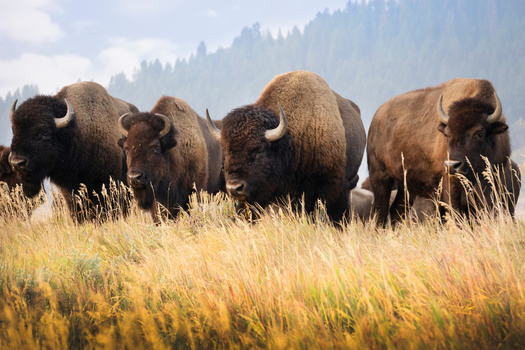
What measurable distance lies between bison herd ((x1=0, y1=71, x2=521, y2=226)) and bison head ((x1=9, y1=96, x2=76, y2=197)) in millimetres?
18

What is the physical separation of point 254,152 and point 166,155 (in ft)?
7.84

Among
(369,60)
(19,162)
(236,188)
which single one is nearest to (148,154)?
(19,162)

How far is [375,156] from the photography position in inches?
319

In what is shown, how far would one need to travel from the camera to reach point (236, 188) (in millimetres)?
5711

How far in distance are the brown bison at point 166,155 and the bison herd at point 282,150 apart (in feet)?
0.06

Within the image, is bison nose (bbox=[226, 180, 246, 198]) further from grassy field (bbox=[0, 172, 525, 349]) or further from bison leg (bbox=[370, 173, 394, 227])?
bison leg (bbox=[370, 173, 394, 227])

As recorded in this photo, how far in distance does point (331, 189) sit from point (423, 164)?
146 centimetres

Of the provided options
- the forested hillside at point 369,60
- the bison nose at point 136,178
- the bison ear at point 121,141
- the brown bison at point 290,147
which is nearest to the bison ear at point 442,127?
the brown bison at point 290,147

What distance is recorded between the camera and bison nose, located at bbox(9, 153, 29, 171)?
298 inches

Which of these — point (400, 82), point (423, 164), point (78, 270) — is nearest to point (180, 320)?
point (78, 270)

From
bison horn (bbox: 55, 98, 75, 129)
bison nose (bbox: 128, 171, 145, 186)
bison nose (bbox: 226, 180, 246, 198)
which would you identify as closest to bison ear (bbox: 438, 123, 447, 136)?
bison nose (bbox: 226, 180, 246, 198)

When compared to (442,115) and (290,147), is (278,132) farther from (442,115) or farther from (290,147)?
(442,115)

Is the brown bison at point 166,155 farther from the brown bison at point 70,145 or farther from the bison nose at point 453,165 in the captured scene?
the bison nose at point 453,165

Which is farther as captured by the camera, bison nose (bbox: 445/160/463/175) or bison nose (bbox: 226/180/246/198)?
bison nose (bbox: 226/180/246/198)
